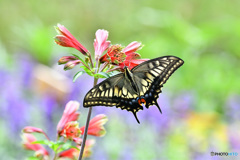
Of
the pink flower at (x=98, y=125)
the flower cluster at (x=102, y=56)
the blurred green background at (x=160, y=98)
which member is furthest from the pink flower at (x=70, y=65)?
the blurred green background at (x=160, y=98)

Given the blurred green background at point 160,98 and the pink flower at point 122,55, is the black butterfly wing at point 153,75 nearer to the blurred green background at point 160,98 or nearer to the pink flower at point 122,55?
the pink flower at point 122,55

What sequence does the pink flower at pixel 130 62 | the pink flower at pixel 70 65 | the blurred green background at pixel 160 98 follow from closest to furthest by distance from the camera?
the pink flower at pixel 70 65
the pink flower at pixel 130 62
the blurred green background at pixel 160 98

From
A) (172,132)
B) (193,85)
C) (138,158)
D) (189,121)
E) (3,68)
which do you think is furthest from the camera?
(193,85)

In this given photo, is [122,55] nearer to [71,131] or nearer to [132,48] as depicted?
[132,48]

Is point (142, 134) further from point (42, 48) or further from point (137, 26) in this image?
point (137, 26)

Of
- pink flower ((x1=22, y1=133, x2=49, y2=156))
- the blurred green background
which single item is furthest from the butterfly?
the blurred green background

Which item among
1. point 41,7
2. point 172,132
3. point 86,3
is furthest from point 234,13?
point 172,132

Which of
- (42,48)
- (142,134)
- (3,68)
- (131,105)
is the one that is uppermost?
(42,48)
